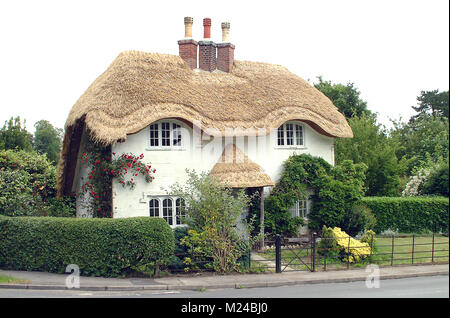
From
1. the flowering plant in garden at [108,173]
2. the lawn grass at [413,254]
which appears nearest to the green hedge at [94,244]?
the flowering plant in garden at [108,173]

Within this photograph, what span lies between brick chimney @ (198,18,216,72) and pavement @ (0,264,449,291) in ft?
36.9

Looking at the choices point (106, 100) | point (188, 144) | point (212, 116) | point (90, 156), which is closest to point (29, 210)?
point (90, 156)

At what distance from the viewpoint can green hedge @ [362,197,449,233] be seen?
2277cm

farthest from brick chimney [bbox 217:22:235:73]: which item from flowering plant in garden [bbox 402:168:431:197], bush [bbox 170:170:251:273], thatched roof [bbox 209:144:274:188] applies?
flowering plant in garden [bbox 402:168:431:197]

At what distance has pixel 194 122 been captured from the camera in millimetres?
19062

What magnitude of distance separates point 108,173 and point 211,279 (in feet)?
20.4

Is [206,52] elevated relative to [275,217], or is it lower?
elevated

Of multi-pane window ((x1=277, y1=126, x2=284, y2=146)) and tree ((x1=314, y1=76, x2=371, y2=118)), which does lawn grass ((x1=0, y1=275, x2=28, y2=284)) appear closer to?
multi-pane window ((x1=277, y1=126, x2=284, y2=146))

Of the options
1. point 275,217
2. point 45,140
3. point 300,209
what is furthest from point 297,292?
point 45,140

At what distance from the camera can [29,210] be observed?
63.4 ft

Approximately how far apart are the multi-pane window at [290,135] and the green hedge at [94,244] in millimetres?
8501

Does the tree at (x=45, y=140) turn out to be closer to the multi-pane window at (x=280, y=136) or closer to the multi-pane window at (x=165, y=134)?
the multi-pane window at (x=165, y=134)

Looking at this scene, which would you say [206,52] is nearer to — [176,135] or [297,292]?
[176,135]
